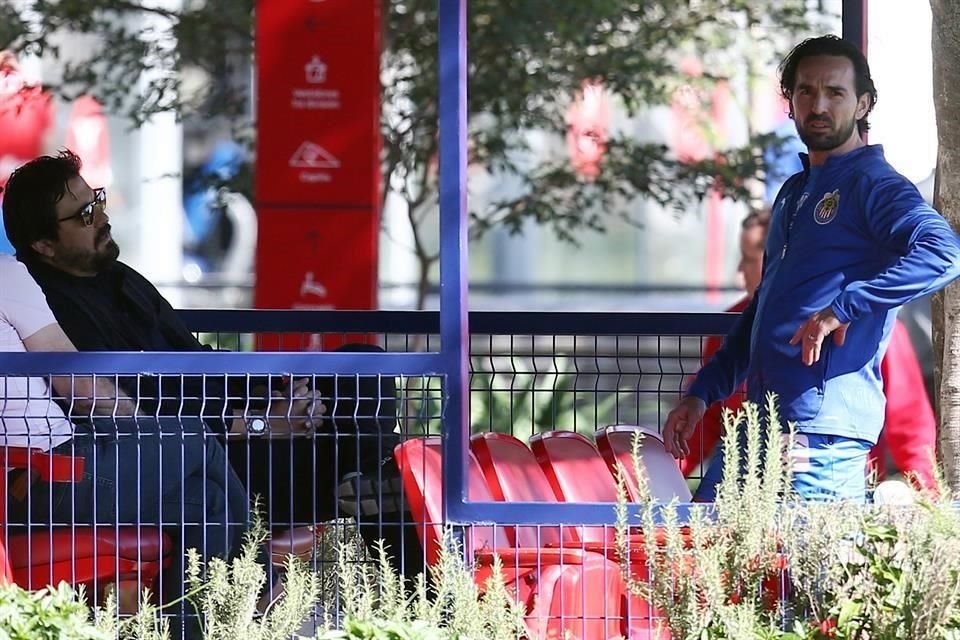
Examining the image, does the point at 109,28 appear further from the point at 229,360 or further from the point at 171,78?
the point at 229,360

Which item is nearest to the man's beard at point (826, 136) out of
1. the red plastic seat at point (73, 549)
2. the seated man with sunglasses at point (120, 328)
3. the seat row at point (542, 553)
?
the seat row at point (542, 553)

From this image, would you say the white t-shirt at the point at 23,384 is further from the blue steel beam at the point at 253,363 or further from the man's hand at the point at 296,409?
the man's hand at the point at 296,409

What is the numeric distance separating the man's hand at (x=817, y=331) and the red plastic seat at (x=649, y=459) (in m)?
0.83

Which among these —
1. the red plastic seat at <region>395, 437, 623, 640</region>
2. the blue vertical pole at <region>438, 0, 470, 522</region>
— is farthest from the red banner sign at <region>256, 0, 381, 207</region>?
the red plastic seat at <region>395, 437, 623, 640</region>

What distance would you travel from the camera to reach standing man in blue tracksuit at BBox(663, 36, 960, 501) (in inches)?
157

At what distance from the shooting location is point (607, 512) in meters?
4.11

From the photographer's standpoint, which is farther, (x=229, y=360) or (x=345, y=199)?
→ (x=345, y=199)

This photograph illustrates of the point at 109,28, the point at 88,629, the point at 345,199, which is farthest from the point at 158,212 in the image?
the point at 88,629

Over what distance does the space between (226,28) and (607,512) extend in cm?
567

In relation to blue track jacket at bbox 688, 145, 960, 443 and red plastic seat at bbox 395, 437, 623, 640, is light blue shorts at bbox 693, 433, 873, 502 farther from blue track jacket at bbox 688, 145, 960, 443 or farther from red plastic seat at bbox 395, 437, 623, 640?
red plastic seat at bbox 395, 437, 623, 640

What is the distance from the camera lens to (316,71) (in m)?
7.26

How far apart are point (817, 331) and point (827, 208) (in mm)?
447

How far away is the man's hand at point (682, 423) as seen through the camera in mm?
4762

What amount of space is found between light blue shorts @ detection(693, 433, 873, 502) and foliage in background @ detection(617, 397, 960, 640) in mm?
497
